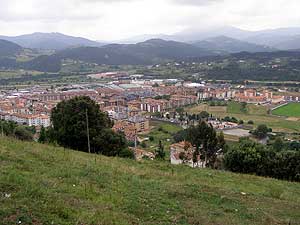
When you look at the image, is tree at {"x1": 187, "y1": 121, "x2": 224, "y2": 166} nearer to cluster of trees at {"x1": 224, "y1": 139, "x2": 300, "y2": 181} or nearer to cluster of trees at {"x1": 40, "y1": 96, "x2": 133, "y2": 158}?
cluster of trees at {"x1": 224, "y1": 139, "x2": 300, "y2": 181}

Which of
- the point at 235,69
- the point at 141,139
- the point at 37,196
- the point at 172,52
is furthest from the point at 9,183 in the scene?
the point at 172,52

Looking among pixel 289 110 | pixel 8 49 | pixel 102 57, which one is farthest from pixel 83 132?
pixel 8 49

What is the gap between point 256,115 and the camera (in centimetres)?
6300

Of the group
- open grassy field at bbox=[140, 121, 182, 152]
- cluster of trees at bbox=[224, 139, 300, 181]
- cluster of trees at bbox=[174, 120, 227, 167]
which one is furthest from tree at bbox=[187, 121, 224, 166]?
open grassy field at bbox=[140, 121, 182, 152]

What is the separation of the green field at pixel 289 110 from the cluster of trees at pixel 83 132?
51866mm

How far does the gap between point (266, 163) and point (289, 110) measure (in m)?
54.0

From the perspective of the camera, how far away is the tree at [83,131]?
16047 millimetres

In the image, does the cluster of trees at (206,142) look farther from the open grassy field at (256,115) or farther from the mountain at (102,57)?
the mountain at (102,57)

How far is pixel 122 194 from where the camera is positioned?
6.75m

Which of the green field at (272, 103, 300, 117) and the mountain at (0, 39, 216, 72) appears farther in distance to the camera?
the mountain at (0, 39, 216, 72)

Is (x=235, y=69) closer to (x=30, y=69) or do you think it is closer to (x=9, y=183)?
(x=30, y=69)

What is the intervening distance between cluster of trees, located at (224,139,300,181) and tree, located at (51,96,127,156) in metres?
5.22

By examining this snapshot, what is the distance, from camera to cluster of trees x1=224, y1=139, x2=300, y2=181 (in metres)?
16.4

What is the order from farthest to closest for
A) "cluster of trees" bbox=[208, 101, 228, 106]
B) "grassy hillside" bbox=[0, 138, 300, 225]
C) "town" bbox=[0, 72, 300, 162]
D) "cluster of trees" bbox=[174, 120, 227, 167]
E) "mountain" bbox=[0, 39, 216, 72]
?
"mountain" bbox=[0, 39, 216, 72] < "cluster of trees" bbox=[208, 101, 228, 106] < "town" bbox=[0, 72, 300, 162] < "cluster of trees" bbox=[174, 120, 227, 167] < "grassy hillside" bbox=[0, 138, 300, 225]
